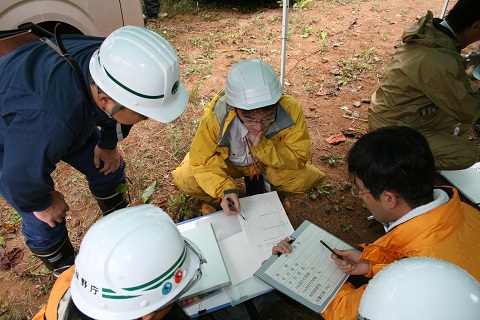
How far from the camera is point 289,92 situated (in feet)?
15.3

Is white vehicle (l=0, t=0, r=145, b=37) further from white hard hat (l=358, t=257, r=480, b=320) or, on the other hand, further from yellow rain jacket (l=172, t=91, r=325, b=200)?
white hard hat (l=358, t=257, r=480, b=320)

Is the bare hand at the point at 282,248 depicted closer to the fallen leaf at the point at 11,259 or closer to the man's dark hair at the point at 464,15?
the fallen leaf at the point at 11,259

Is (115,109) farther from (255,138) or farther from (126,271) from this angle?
(255,138)

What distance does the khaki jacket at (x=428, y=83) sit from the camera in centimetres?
281

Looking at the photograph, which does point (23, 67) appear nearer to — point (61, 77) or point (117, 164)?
point (61, 77)

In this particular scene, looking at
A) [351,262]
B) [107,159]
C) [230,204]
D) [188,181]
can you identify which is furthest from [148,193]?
[351,262]

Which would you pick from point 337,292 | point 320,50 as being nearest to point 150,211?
point 337,292

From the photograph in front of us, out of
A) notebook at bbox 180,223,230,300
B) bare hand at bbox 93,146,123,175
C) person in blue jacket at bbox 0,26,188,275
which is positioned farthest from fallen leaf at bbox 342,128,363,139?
bare hand at bbox 93,146,123,175

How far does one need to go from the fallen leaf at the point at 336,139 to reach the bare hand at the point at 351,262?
78.9 inches

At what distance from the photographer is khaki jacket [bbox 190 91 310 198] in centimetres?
255

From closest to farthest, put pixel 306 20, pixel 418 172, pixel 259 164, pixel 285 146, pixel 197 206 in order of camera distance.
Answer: pixel 418 172 < pixel 285 146 < pixel 259 164 < pixel 197 206 < pixel 306 20

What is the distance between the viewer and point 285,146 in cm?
271

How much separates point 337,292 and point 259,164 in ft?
4.18

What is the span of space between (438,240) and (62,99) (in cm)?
188
